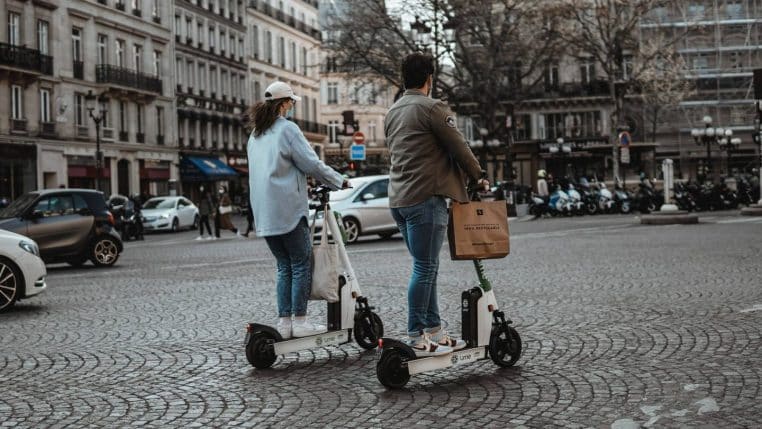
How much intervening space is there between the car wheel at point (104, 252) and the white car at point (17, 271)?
7750 mm

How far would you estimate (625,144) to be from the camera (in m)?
36.6

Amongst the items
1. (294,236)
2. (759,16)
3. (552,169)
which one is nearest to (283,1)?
(552,169)

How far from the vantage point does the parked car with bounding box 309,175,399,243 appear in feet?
77.6

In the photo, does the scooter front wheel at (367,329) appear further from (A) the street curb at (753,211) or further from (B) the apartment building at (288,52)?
(B) the apartment building at (288,52)

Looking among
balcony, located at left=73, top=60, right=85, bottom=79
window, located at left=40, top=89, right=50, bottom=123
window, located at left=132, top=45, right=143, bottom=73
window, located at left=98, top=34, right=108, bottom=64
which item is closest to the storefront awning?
window, located at left=132, top=45, right=143, bottom=73

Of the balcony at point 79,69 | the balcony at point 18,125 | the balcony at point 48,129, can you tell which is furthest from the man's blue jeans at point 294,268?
the balcony at point 79,69

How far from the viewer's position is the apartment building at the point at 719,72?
69938 millimetres

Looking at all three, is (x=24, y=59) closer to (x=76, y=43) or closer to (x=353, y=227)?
(x=76, y=43)

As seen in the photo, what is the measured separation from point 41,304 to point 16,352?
401 centimetres

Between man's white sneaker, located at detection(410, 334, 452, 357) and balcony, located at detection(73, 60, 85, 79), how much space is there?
149 ft

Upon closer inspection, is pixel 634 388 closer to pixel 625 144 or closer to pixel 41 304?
pixel 41 304

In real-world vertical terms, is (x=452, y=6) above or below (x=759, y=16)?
below

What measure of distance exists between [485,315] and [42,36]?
4367 centimetres

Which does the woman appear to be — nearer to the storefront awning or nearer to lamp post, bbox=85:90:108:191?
lamp post, bbox=85:90:108:191
